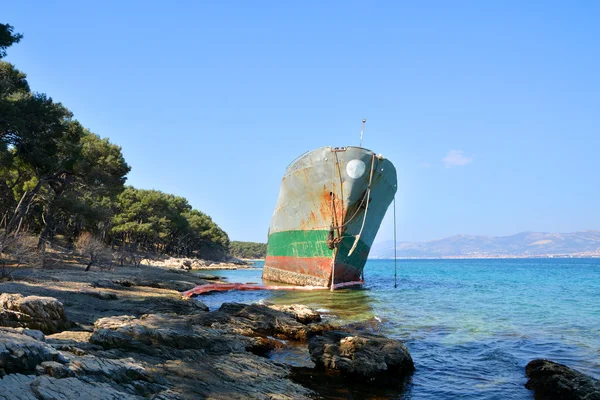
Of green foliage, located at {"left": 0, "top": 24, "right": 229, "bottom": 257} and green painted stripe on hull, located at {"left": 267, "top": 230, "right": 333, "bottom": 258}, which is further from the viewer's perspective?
green painted stripe on hull, located at {"left": 267, "top": 230, "right": 333, "bottom": 258}

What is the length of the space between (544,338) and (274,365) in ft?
27.4

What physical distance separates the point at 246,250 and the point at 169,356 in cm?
16168

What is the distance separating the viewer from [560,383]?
633cm

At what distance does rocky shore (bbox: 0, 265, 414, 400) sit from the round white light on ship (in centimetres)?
1389

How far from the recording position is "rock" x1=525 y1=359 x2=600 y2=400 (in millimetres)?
5941

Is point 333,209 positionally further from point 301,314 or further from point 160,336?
point 160,336

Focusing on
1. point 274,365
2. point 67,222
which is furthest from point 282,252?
point 67,222

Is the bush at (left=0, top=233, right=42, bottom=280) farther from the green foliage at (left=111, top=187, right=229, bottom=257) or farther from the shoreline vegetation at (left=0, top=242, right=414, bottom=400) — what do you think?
the green foliage at (left=111, top=187, right=229, bottom=257)

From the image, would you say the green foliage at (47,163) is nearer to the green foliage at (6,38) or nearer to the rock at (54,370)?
the green foliage at (6,38)

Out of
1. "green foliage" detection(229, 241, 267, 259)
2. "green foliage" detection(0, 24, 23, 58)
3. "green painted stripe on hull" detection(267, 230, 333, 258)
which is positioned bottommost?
"green foliage" detection(229, 241, 267, 259)

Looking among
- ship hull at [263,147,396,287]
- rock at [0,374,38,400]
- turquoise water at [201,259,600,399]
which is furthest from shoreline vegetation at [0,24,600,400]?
ship hull at [263,147,396,287]

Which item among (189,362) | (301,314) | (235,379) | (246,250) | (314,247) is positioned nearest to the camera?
(235,379)

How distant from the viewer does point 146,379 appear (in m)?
4.86

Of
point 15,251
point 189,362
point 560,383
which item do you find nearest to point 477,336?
point 560,383
